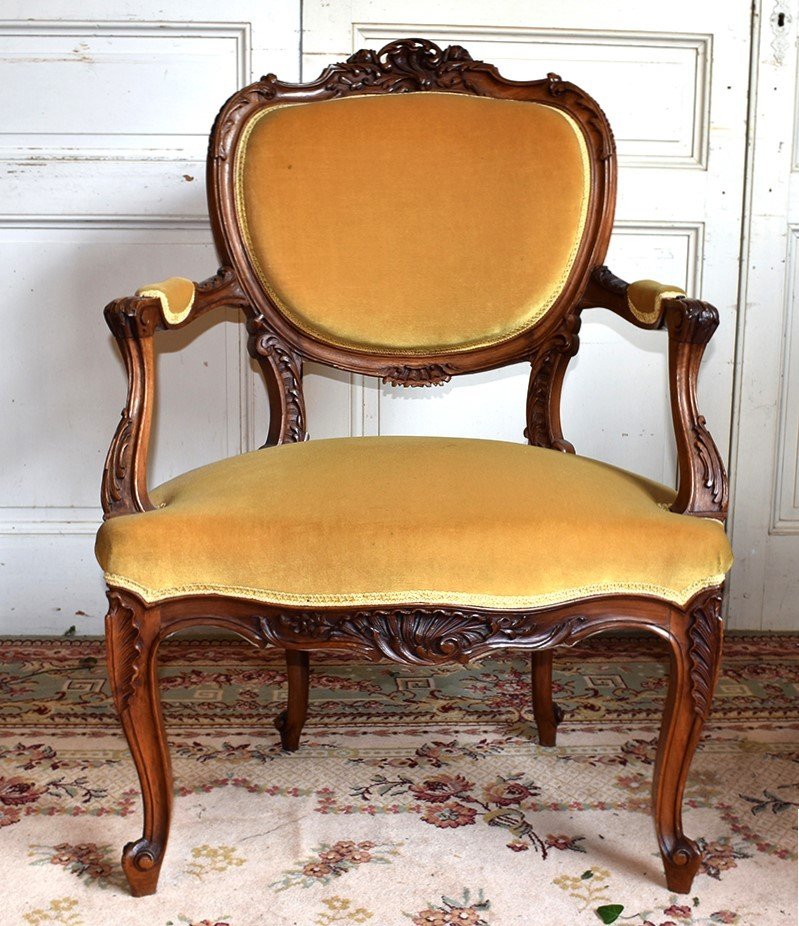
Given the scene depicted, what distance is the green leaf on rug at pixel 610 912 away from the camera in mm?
1345

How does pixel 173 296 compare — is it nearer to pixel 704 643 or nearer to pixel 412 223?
pixel 412 223

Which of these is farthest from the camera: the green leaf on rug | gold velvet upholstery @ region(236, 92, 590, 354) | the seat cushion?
gold velvet upholstery @ region(236, 92, 590, 354)

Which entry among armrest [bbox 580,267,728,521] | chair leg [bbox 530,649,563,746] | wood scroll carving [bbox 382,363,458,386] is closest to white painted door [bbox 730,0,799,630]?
chair leg [bbox 530,649,563,746]

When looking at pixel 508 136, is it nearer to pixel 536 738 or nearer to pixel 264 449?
pixel 264 449

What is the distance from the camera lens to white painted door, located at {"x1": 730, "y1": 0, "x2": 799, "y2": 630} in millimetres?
2285

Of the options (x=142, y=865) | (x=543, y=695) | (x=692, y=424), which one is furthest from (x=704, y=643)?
(x=142, y=865)

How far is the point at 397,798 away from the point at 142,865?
438 mm

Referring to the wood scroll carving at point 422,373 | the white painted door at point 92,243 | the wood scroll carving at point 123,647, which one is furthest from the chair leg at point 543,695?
the white painted door at point 92,243

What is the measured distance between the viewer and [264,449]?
1589mm

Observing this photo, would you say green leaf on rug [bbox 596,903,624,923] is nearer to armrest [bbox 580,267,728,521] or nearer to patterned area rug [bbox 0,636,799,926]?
patterned area rug [bbox 0,636,799,926]

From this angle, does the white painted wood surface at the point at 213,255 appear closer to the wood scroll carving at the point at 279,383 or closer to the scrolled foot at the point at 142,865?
the wood scroll carving at the point at 279,383

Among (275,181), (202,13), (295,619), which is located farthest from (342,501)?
→ (202,13)

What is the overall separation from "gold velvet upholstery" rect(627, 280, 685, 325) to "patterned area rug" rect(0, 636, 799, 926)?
75 cm

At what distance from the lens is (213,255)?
234 centimetres
